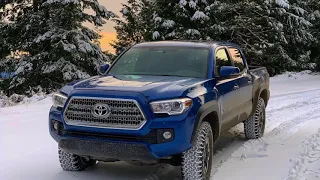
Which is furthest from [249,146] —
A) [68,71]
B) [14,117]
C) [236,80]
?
[68,71]

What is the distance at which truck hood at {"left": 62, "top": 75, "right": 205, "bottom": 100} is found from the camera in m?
4.67

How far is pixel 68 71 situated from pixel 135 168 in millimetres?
12964

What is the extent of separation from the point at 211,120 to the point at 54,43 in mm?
14772

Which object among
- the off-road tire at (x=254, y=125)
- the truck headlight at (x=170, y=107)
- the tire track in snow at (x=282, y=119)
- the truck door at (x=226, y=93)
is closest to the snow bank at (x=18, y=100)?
the tire track in snow at (x=282, y=119)

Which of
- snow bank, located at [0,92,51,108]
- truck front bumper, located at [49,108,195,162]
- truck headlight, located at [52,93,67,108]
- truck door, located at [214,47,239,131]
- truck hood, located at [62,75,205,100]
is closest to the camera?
truck front bumper, located at [49,108,195,162]

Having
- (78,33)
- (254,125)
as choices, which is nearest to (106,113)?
(254,125)

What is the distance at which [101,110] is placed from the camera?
4.64m

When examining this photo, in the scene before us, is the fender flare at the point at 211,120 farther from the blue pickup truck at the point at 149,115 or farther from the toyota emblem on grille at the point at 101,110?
the toyota emblem on grille at the point at 101,110

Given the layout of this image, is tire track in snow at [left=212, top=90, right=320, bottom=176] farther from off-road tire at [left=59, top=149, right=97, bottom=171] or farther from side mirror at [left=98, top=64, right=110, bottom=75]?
side mirror at [left=98, top=64, right=110, bottom=75]

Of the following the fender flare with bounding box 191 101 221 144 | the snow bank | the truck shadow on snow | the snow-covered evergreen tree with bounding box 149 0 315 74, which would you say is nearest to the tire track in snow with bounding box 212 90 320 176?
the truck shadow on snow

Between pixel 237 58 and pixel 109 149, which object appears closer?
pixel 109 149

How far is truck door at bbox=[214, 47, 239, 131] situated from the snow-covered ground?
2.16ft

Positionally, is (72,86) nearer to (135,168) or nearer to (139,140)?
(139,140)

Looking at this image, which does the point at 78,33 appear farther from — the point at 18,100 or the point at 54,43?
the point at 18,100
